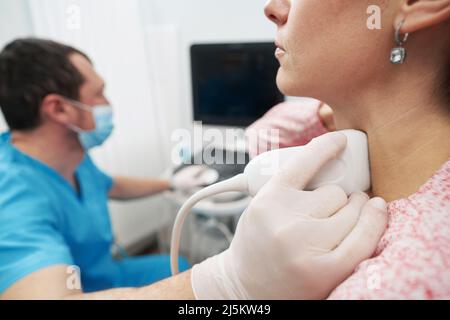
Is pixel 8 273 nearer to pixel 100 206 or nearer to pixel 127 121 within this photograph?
pixel 100 206

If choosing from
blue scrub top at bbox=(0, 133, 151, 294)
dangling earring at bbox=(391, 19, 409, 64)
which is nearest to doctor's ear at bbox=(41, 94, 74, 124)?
blue scrub top at bbox=(0, 133, 151, 294)

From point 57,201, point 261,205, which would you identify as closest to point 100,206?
point 57,201

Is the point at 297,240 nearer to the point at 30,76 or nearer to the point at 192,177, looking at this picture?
the point at 30,76

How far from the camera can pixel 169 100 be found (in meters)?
1.87

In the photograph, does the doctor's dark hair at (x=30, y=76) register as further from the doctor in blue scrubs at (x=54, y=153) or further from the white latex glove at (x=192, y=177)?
the white latex glove at (x=192, y=177)

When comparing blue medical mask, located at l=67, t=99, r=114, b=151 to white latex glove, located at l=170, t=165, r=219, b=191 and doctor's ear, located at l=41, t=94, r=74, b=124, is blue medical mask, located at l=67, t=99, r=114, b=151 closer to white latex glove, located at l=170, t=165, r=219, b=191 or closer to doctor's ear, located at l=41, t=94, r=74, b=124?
doctor's ear, located at l=41, t=94, r=74, b=124

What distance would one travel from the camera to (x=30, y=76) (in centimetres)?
98

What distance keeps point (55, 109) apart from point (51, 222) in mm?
382

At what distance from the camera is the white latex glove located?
4.60 ft

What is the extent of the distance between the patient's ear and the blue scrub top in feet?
2.67

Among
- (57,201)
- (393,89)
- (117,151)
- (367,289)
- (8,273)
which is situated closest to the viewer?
(367,289)

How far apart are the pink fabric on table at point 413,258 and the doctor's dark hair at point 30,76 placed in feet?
3.29

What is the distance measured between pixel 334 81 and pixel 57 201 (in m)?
0.91

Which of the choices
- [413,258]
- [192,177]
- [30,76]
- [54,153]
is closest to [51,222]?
A: [54,153]
